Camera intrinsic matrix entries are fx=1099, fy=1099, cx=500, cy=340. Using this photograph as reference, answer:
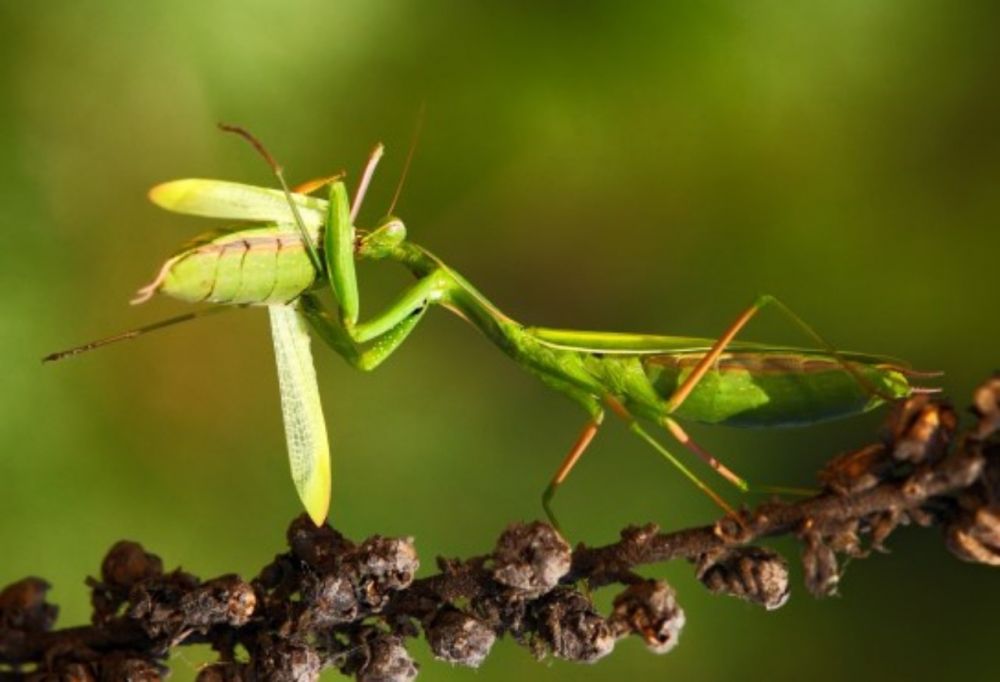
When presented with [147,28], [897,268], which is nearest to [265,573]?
[147,28]

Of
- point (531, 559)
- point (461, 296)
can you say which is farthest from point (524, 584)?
point (461, 296)

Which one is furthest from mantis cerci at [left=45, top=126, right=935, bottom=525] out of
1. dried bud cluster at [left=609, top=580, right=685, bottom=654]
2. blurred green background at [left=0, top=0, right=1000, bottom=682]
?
blurred green background at [left=0, top=0, right=1000, bottom=682]

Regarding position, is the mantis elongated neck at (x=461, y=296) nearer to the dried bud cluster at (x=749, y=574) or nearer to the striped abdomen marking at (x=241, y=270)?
the striped abdomen marking at (x=241, y=270)

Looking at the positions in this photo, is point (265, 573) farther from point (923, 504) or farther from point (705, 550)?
point (923, 504)

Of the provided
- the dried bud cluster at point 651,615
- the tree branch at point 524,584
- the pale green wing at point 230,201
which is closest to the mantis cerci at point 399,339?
the pale green wing at point 230,201

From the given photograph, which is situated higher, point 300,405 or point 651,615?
point 300,405

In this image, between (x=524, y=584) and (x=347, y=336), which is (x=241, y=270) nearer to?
(x=347, y=336)

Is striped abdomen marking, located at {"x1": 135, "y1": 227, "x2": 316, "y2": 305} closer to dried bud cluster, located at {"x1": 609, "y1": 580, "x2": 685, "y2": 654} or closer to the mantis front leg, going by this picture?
the mantis front leg
